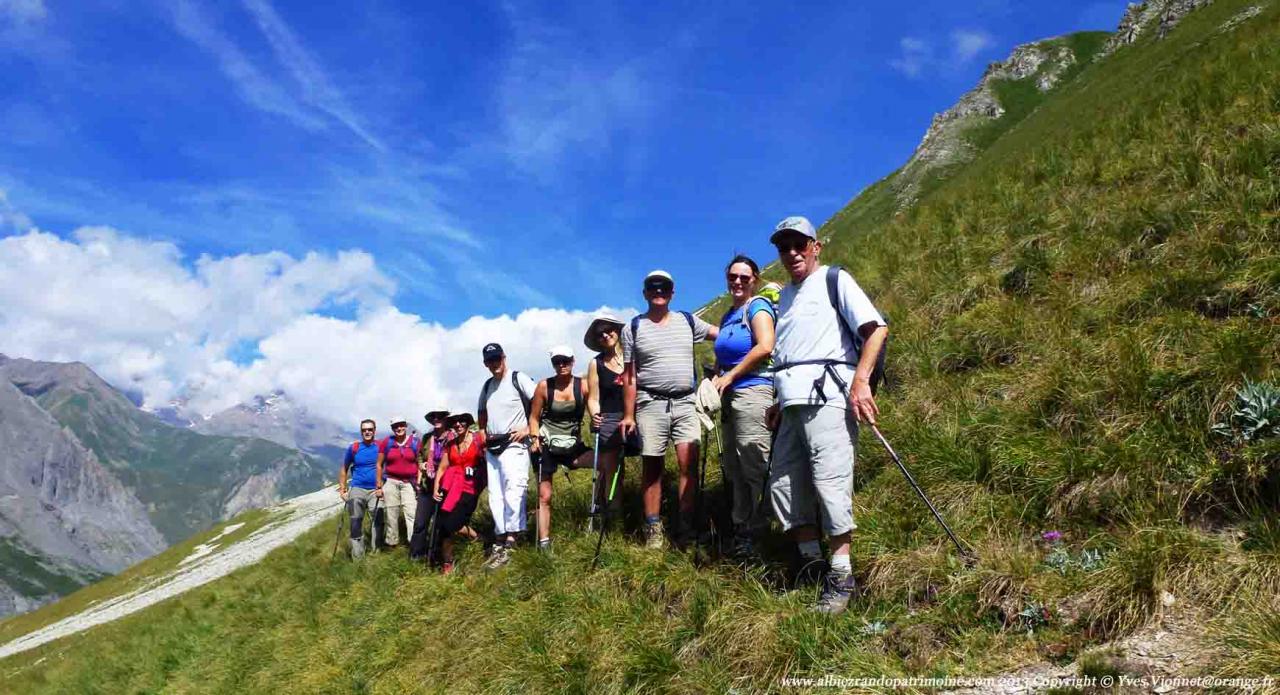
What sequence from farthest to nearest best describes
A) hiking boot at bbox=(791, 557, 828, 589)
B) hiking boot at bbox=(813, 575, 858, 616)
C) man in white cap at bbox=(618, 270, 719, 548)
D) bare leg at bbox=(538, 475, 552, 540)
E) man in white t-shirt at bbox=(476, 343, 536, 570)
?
man in white t-shirt at bbox=(476, 343, 536, 570) < bare leg at bbox=(538, 475, 552, 540) < man in white cap at bbox=(618, 270, 719, 548) < hiking boot at bbox=(791, 557, 828, 589) < hiking boot at bbox=(813, 575, 858, 616)

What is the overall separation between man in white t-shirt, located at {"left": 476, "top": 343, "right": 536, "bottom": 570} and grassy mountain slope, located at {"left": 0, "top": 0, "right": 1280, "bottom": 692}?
2.28ft

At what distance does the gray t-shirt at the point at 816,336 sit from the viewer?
15.9ft

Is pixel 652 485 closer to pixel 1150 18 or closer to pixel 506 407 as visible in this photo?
pixel 506 407

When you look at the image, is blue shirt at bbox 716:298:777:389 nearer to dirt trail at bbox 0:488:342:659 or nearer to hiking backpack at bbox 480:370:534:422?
hiking backpack at bbox 480:370:534:422

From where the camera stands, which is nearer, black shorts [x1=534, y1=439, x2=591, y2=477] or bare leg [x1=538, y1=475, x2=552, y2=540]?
bare leg [x1=538, y1=475, x2=552, y2=540]

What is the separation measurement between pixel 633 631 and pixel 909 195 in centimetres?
4637

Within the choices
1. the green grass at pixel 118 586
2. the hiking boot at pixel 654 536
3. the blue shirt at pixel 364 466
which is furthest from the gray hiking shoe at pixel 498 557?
the green grass at pixel 118 586

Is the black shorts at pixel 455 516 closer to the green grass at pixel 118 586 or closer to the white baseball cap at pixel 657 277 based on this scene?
the white baseball cap at pixel 657 277

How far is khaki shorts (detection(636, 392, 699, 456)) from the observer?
7.03m

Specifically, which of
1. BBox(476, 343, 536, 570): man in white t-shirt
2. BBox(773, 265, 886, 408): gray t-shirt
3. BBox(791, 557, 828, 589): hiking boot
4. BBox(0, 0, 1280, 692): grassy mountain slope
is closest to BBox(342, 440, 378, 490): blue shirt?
BBox(0, 0, 1280, 692): grassy mountain slope

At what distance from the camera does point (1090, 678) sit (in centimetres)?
345

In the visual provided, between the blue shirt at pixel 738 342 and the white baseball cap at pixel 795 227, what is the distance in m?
1.10

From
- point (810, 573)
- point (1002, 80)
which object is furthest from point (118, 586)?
point (1002, 80)

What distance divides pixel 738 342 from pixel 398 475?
8.91m
